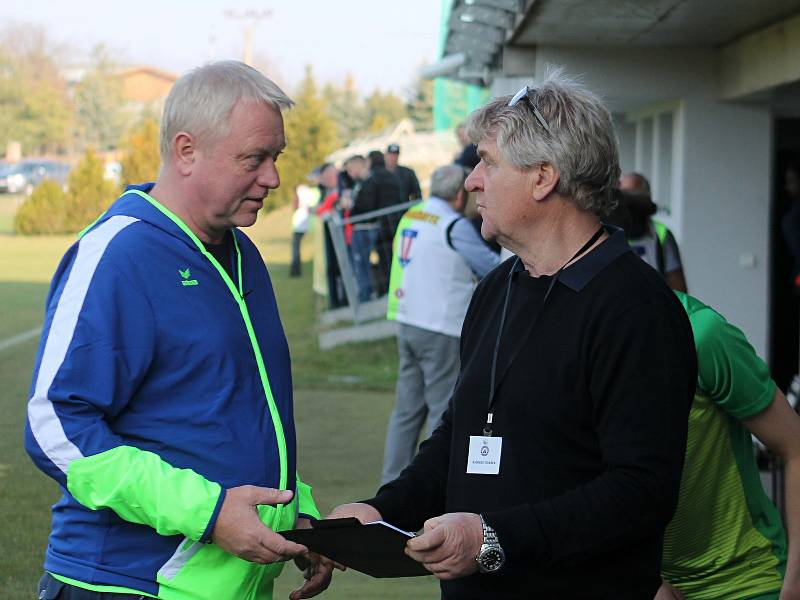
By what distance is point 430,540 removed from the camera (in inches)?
95.0

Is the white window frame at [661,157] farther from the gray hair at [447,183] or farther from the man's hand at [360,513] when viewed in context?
the man's hand at [360,513]

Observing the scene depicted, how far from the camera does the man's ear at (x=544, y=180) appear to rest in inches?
104

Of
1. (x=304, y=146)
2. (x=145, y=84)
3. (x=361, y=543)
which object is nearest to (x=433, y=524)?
(x=361, y=543)

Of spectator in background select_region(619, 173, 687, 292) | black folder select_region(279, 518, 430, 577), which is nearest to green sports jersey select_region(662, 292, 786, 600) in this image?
black folder select_region(279, 518, 430, 577)

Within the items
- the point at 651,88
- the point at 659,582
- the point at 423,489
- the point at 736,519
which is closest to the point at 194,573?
the point at 423,489

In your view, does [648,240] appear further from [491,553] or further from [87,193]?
[87,193]

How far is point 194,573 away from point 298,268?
A: 78.9ft

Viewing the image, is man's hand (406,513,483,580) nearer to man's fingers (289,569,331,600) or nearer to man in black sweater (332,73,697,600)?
man in black sweater (332,73,697,600)

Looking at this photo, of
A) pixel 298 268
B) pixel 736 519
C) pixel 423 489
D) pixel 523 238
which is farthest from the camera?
pixel 298 268

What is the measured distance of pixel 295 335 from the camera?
17.2 m

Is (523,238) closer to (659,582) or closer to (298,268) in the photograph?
(659,582)

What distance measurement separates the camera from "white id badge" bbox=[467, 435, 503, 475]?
2641mm

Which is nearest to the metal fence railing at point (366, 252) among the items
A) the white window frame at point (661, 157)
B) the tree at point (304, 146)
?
the white window frame at point (661, 157)

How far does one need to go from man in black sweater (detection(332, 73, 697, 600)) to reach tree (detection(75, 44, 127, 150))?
324 feet
